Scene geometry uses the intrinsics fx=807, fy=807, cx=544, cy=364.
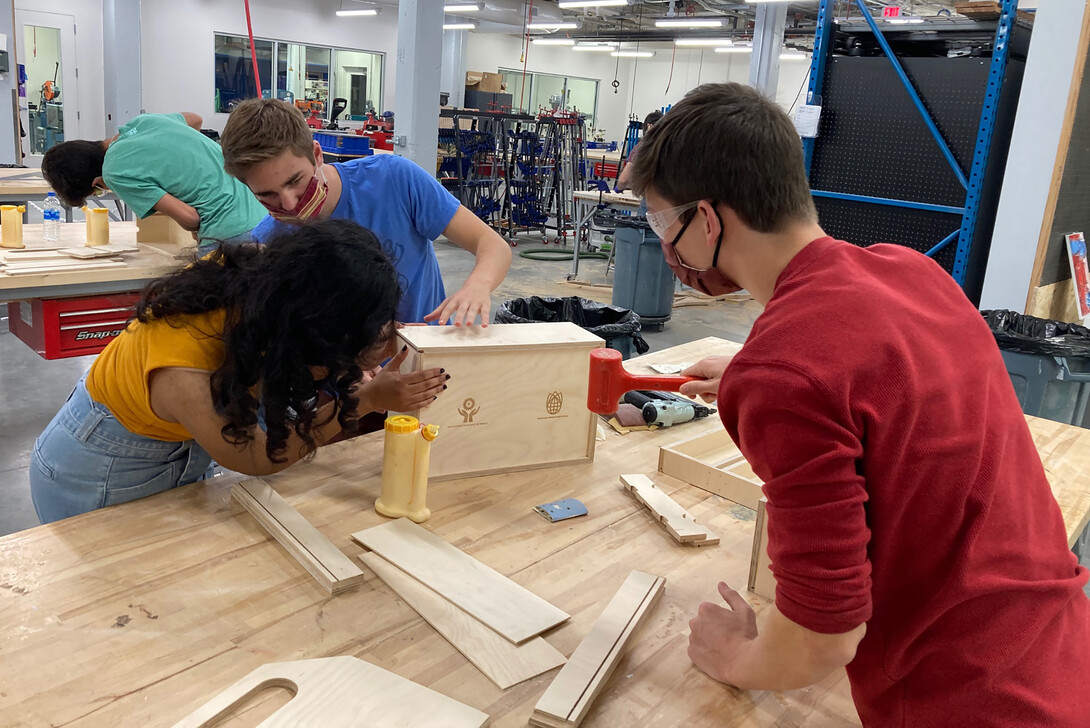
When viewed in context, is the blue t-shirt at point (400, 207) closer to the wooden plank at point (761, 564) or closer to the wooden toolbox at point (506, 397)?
the wooden toolbox at point (506, 397)

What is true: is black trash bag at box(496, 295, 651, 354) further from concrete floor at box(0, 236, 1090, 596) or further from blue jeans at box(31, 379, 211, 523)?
concrete floor at box(0, 236, 1090, 596)

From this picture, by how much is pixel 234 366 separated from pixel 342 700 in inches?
24.1

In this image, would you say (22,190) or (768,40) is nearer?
(22,190)

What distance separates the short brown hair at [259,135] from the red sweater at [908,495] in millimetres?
1431

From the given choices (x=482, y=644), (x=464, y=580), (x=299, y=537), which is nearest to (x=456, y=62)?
(x=299, y=537)

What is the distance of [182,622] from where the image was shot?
3.84 ft

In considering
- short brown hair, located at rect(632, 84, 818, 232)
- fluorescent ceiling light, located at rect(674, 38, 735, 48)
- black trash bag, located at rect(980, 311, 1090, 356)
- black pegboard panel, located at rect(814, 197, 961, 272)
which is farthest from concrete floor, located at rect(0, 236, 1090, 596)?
fluorescent ceiling light, located at rect(674, 38, 735, 48)

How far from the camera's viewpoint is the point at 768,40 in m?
11.3

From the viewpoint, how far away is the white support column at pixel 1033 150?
3.59m

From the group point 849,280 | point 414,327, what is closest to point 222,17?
point 414,327

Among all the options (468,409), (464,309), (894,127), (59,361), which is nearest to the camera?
(468,409)

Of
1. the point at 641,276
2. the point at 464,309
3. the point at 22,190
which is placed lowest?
the point at 641,276

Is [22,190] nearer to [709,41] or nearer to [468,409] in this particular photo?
[468,409]

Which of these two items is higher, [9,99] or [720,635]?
[9,99]
